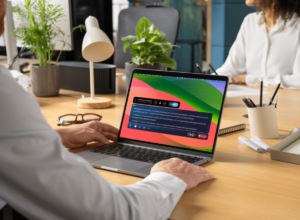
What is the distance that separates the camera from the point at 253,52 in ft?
8.63

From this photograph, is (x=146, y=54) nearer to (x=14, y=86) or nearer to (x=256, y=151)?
(x=256, y=151)

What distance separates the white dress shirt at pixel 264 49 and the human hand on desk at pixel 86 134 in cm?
147

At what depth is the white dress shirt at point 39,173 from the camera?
478 millimetres

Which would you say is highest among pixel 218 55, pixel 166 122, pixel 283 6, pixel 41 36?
pixel 283 6

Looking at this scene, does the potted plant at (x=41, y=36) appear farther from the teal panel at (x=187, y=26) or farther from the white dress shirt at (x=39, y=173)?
the teal panel at (x=187, y=26)

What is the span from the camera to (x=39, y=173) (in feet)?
1.61

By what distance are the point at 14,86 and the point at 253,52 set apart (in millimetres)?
2386

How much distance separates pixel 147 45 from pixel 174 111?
60 cm

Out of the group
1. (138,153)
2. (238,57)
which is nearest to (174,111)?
(138,153)

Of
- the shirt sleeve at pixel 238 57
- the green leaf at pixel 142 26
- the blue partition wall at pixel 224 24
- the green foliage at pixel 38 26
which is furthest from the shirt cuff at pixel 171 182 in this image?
the blue partition wall at pixel 224 24

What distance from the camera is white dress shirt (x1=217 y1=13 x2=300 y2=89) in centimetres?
248

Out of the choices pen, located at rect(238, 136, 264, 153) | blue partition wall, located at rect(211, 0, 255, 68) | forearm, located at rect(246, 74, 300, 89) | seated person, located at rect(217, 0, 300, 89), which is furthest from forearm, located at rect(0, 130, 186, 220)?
blue partition wall, located at rect(211, 0, 255, 68)

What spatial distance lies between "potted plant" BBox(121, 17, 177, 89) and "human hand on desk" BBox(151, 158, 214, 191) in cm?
81

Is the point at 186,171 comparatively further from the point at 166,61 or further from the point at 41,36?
the point at 41,36
